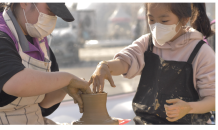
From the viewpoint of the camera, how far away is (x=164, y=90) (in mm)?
1584

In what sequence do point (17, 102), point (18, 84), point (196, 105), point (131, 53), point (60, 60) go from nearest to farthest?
point (18, 84)
point (17, 102)
point (196, 105)
point (131, 53)
point (60, 60)

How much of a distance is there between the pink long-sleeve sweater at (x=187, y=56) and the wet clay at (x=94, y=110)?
47cm

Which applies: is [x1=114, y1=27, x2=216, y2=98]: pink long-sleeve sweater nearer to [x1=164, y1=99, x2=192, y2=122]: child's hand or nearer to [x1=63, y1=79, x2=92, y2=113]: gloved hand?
[x1=164, y1=99, x2=192, y2=122]: child's hand

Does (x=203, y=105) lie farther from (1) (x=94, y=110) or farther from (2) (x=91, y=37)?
(2) (x=91, y=37)

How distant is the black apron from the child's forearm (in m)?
0.09

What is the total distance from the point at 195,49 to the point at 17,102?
3.87 ft

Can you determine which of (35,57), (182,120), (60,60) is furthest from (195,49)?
(60,60)

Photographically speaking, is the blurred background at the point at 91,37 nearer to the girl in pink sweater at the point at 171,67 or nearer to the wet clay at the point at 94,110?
the girl in pink sweater at the point at 171,67

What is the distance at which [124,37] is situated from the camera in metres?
9.66

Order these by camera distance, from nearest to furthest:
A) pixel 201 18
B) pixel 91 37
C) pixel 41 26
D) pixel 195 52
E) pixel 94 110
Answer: pixel 94 110, pixel 41 26, pixel 195 52, pixel 201 18, pixel 91 37

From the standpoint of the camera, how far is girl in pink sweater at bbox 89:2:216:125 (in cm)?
147

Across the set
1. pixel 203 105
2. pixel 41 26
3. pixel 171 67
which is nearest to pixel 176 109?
pixel 203 105

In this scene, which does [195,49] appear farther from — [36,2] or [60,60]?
[60,60]

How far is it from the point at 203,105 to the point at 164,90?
0.27m
